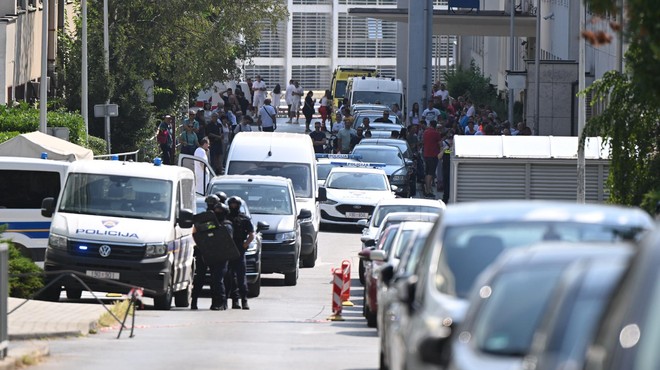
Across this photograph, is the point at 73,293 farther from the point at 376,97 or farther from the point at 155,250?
Answer: the point at 376,97

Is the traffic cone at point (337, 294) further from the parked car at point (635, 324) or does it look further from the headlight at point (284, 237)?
the parked car at point (635, 324)

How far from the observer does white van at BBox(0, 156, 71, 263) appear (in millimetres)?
22672

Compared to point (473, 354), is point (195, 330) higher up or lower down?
lower down

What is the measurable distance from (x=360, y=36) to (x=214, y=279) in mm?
87499

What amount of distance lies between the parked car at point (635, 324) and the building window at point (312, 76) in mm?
102239

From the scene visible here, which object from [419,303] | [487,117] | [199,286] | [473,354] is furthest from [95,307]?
[487,117]

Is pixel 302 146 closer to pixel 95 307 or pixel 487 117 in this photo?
pixel 95 307

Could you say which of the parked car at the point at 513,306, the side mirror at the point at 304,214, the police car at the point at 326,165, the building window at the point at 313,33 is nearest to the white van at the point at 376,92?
the police car at the point at 326,165

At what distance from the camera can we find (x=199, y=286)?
22.5 meters

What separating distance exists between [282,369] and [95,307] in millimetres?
5922

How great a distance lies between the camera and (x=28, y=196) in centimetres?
2281

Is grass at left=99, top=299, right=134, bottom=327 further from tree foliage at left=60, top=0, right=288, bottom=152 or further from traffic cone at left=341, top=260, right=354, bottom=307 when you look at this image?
tree foliage at left=60, top=0, right=288, bottom=152

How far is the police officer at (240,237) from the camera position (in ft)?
70.8

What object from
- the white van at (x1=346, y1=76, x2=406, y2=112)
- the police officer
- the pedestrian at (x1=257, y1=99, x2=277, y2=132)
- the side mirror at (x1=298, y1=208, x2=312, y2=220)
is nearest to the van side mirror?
the police officer
